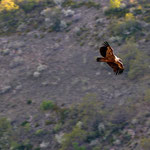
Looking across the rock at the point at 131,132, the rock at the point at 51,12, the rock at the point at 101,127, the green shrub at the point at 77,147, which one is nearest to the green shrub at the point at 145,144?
the rock at the point at 131,132

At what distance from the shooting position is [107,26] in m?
46.5

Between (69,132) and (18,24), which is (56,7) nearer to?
(18,24)

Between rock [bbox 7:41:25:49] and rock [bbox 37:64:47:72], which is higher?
rock [bbox 7:41:25:49]

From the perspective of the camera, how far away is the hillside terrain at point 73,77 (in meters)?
33.0

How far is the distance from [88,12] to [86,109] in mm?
20293

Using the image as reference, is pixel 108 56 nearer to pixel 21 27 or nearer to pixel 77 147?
pixel 77 147

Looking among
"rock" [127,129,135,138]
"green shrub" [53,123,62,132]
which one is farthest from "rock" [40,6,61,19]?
"rock" [127,129,135,138]

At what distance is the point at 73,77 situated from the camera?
4012 centimetres

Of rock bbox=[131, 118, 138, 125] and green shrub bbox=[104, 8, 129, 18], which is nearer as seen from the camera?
rock bbox=[131, 118, 138, 125]

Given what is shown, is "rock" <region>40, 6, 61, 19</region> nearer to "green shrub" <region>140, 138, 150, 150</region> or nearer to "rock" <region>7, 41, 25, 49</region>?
"rock" <region>7, 41, 25, 49</region>

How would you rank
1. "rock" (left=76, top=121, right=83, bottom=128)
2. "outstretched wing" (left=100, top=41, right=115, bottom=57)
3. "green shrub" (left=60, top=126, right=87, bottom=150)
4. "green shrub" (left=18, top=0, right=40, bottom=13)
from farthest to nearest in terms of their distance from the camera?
"green shrub" (left=18, top=0, right=40, bottom=13) → "rock" (left=76, top=121, right=83, bottom=128) → "green shrub" (left=60, top=126, right=87, bottom=150) → "outstretched wing" (left=100, top=41, right=115, bottom=57)

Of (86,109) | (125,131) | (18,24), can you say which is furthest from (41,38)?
(125,131)

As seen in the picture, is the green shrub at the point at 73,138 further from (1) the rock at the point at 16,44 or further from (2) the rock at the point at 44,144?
(1) the rock at the point at 16,44

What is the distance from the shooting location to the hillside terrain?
3303cm
